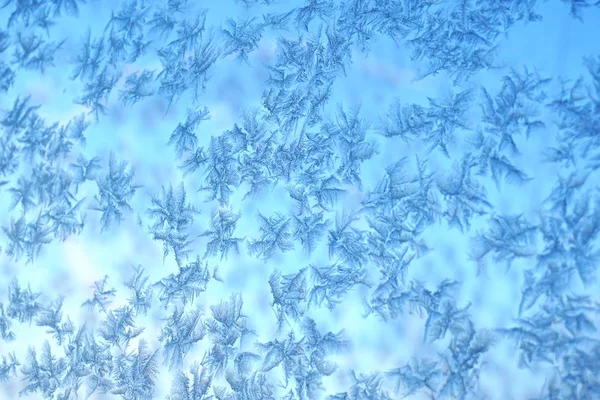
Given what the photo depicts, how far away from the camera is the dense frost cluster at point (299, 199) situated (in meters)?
0.81

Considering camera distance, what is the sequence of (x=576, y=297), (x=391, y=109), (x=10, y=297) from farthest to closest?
(x=10, y=297)
(x=391, y=109)
(x=576, y=297)

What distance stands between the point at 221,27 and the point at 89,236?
0.44 metres

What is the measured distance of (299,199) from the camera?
89cm

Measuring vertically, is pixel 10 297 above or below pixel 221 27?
below

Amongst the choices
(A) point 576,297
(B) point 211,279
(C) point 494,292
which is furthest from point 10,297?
(A) point 576,297

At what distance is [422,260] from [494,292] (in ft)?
0.37

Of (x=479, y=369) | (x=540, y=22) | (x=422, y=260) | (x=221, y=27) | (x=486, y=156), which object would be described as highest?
(x=221, y=27)

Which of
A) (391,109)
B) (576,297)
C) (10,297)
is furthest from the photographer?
(10,297)

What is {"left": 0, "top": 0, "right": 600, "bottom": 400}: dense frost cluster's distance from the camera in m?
0.81

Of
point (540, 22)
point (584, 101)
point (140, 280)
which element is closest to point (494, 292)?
point (584, 101)

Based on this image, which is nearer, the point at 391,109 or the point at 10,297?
the point at 391,109

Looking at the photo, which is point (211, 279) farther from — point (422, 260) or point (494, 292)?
point (494, 292)

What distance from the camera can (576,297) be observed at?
0.78 m

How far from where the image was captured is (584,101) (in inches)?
31.6
